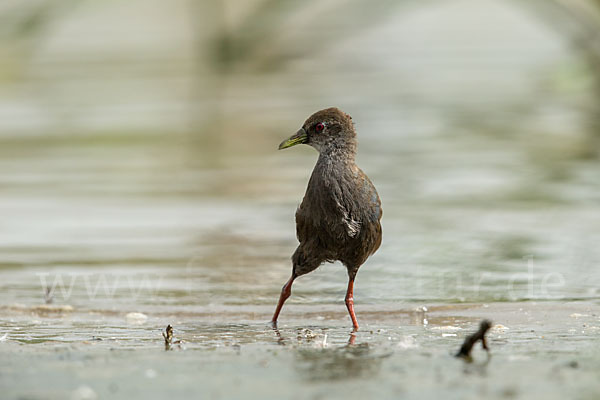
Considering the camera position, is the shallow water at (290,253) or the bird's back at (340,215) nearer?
the shallow water at (290,253)

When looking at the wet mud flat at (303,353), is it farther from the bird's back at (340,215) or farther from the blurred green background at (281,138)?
the blurred green background at (281,138)

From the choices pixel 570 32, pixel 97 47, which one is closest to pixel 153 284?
pixel 570 32

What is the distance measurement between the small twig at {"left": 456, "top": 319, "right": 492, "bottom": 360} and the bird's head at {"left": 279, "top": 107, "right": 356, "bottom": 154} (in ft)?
7.10

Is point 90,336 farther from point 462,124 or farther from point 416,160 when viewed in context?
point 462,124

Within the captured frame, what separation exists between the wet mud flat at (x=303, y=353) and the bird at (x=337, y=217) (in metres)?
0.38

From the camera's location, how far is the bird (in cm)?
652

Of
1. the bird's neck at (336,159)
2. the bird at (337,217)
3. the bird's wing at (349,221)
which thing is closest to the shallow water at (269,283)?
the bird at (337,217)

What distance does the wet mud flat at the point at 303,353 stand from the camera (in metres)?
4.43

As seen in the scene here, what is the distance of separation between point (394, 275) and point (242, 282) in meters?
1.07

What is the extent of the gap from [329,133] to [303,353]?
211cm

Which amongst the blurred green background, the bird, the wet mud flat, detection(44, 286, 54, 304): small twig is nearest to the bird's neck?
the bird

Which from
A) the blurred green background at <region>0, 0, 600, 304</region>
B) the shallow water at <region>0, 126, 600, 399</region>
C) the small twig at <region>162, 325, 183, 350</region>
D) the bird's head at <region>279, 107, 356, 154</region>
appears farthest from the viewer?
the blurred green background at <region>0, 0, 600, 304</region>

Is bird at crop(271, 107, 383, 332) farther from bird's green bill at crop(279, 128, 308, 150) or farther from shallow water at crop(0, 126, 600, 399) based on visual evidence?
shallow water at crop(0, 126, 600, 399)

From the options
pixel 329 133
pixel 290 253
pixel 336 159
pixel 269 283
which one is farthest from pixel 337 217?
pixel 290 253
